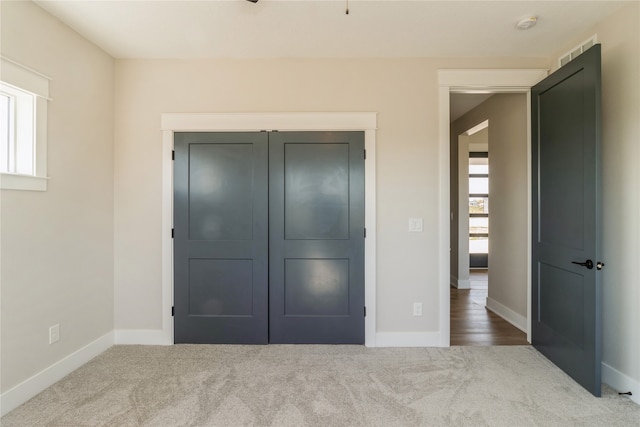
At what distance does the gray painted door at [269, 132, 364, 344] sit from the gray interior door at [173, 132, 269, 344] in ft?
0.42

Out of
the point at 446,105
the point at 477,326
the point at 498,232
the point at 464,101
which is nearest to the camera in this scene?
the point at 446,105

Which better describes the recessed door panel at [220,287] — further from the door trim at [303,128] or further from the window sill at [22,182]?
the window sill at [22,182]

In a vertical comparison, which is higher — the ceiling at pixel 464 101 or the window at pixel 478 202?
the ceiling at pixel 464 101

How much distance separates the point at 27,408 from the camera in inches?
84.2

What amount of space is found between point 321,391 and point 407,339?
3.67 ft

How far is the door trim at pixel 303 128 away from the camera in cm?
308

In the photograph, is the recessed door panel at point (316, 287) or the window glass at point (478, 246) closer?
the recessed door panel at point (316, 287)

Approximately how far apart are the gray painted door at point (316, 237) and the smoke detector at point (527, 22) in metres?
1.45

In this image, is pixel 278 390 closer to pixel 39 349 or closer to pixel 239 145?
pixel 39 349

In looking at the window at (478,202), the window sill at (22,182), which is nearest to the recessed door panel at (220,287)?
the window sill at (22,182)

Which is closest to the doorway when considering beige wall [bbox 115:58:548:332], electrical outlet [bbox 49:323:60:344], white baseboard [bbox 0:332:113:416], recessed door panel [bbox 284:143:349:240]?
beige wall [bbox 115:58:548:332]

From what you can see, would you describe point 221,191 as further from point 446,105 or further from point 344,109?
point 446,105

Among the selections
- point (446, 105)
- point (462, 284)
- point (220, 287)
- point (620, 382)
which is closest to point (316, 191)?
point (220, 287)

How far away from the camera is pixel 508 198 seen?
3852 millimetres
